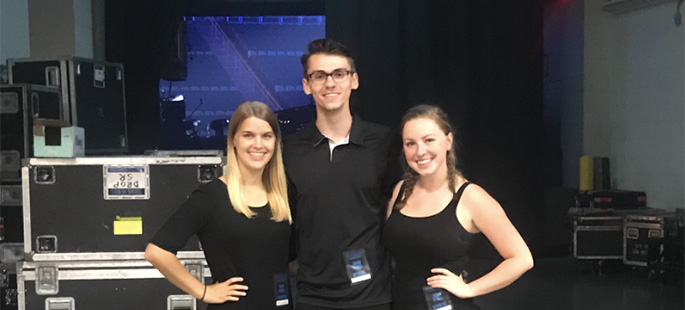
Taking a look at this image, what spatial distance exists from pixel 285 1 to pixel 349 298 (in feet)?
15.8

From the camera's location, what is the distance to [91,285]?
257 centimetres

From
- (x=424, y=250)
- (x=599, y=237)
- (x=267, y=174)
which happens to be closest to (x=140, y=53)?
(x=267, y=174)

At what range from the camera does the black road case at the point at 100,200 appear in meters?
2.55

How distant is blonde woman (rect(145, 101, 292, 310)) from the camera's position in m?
1.96

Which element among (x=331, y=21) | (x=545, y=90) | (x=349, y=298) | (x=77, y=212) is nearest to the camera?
(x=349, y=298)

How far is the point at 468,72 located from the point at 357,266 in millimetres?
4359

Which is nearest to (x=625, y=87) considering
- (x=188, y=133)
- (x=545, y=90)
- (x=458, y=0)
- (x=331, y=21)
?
(x=545, y=90)

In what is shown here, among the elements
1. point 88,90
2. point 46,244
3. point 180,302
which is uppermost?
point 88,90

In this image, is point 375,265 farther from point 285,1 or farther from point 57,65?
point 285,1

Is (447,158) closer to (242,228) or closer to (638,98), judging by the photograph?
(242,228)

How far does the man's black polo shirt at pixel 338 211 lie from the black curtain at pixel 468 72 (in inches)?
150

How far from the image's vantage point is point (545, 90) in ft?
23.7

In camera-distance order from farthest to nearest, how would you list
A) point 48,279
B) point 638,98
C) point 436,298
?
point 638,98 → point 48,279 → point 436,298

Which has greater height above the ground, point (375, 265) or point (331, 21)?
point (331, 21)
